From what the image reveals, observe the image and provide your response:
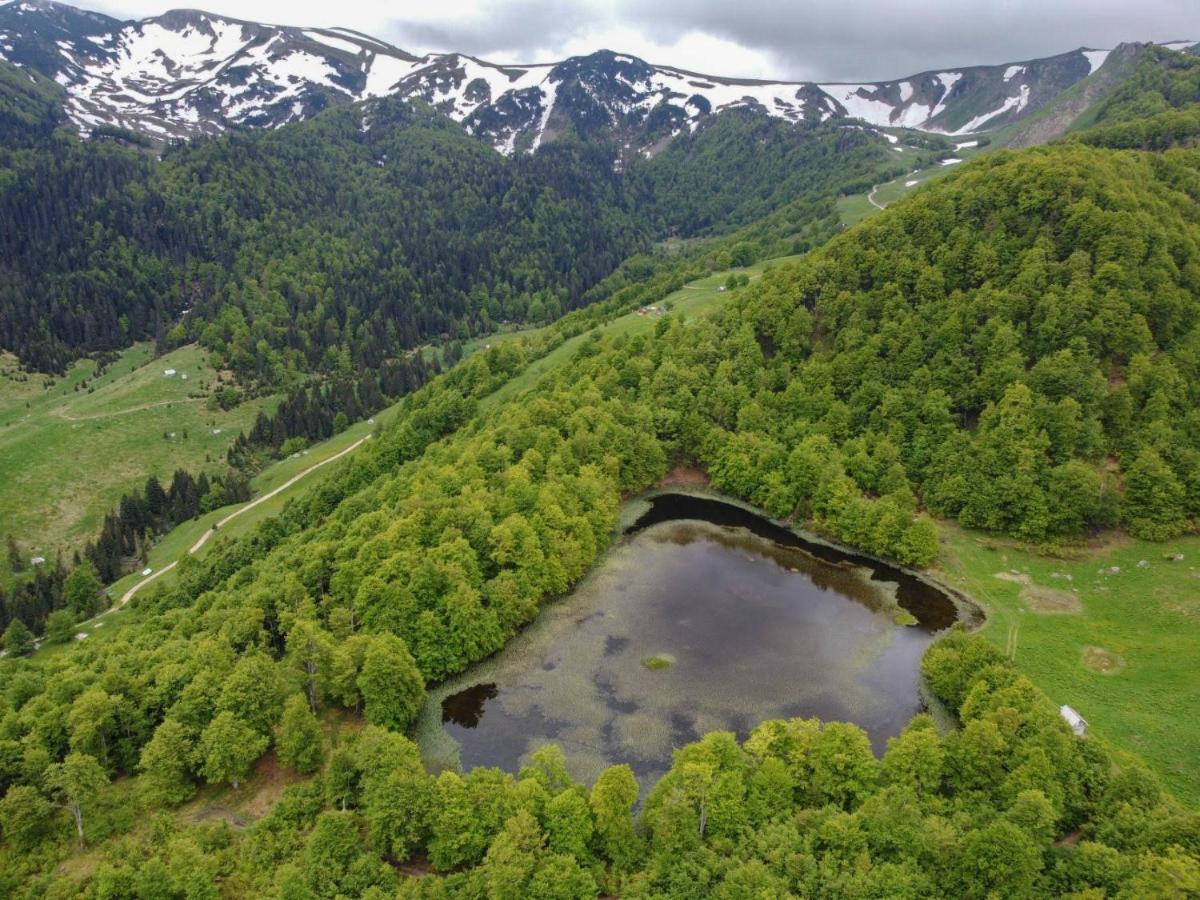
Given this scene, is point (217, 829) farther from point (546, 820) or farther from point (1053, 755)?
point (1053, 755)

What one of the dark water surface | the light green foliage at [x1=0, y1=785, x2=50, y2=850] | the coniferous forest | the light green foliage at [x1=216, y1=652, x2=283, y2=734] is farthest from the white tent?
the light green foliage at [x1=0, y1=785, x2=50, y2=850]

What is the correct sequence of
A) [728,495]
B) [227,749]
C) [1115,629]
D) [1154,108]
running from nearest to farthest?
1. [227,749]
2. [1115,629]
3. [728,495]
4. [1154,108]

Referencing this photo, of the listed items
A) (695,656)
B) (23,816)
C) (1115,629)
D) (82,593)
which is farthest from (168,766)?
(1115,629)

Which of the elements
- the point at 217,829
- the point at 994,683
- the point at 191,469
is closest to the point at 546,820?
the point at 217,829

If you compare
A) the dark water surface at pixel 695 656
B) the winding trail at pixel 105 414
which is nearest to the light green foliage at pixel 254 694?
the dark water surface at pixel 695 656

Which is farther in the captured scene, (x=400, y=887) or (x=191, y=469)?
(x=191, y=469)

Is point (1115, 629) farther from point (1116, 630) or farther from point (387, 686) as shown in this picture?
point (387, 686)
